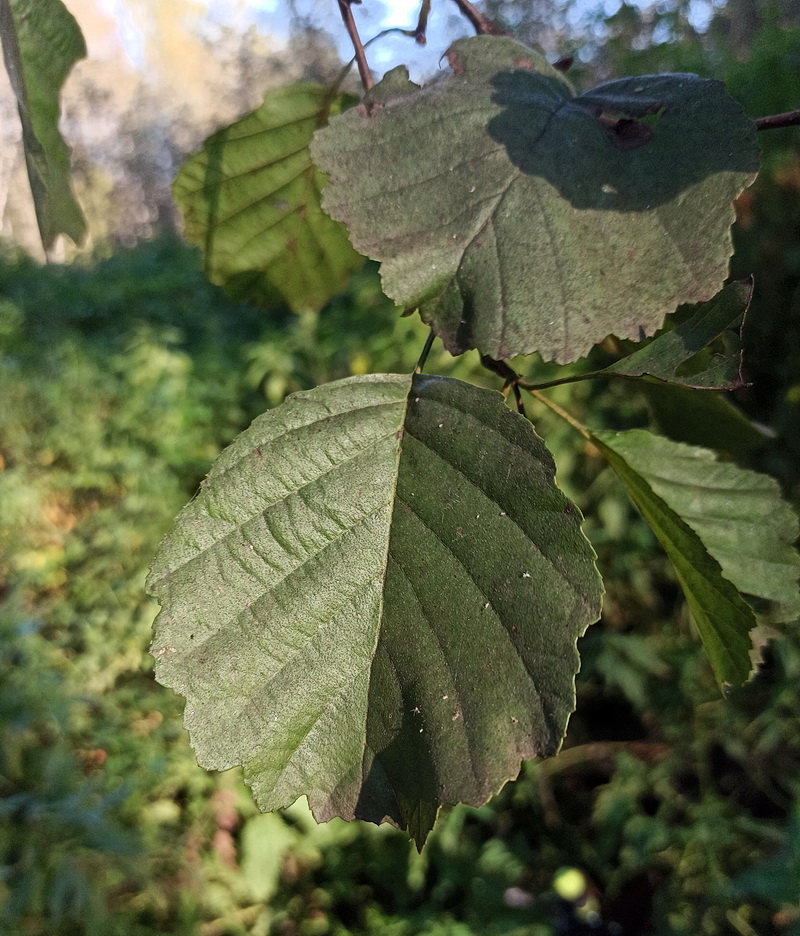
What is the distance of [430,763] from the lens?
0.43 metres

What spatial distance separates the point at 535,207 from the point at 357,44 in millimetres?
266

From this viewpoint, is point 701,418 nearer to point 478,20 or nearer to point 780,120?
point 780,120

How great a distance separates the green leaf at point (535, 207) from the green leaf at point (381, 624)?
0.06 m

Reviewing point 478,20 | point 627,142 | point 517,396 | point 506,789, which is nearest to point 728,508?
point 517,396

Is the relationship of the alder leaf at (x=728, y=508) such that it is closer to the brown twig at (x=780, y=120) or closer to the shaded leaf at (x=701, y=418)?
the shaded leaf at (x=701, y=418)

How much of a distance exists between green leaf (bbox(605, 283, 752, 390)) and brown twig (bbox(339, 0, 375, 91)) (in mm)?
290

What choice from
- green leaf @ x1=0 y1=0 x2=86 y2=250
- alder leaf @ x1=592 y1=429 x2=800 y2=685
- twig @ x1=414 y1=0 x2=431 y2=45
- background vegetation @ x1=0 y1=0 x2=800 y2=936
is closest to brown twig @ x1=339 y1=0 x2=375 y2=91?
twig @ x1=414 y1=0 x2=431 y2=45

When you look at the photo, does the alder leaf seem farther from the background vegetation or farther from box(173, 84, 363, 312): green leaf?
the background vegetation

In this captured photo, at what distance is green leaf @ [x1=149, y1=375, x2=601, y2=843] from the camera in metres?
0.42

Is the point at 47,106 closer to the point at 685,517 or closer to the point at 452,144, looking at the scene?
the point at 452,144

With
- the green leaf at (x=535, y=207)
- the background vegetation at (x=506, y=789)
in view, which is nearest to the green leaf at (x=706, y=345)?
the green leaf at (x=535, y=207)

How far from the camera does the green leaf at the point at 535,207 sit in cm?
42

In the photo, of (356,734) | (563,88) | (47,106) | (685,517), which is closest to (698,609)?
(685,517)

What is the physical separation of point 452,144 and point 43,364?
4.04 m
